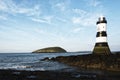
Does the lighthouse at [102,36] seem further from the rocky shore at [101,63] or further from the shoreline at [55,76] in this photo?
the shoreline at [55,76]

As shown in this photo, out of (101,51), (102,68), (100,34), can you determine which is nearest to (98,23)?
(100,34)

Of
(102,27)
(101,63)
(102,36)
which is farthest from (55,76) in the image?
(102,27)

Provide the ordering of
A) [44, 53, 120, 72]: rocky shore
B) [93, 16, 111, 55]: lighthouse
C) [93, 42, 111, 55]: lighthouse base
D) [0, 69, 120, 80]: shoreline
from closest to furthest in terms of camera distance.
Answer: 1. [0, 69, 120, 80]: shoreline
2. [44, 53, 120, 72]: rocky shore
3. [93, 16, 111, 55]: lighthouse
4. [93, 42, 111, 55]: lighthouse base

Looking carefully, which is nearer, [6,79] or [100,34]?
[6,79]

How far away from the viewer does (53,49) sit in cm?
17838

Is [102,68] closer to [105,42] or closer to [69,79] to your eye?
[105,42]

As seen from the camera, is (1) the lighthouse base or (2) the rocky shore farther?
(1) the lighthouse base

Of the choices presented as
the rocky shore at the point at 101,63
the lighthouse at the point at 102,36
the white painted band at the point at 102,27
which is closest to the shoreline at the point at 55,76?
the rocky shore at the point at 101,63

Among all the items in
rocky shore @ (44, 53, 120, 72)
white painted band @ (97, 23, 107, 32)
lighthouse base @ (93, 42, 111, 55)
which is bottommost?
rocky shore @ (44, 53, 120, 72)

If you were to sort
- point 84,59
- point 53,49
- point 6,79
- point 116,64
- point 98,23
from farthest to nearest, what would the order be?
point 53,49, point 98,23, point 84,59, point 116,64, point 6,79

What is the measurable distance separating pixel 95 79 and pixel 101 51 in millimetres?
14021

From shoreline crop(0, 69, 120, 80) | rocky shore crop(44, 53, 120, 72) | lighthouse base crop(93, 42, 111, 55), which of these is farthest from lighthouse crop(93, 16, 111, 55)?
shoreline crop(0, 69, 120, 80)

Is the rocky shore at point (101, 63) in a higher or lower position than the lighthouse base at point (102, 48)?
lower

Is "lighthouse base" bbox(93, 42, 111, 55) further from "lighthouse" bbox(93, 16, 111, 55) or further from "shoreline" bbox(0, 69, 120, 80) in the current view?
"shoreline" bbox(0, 69, 120, 80)
